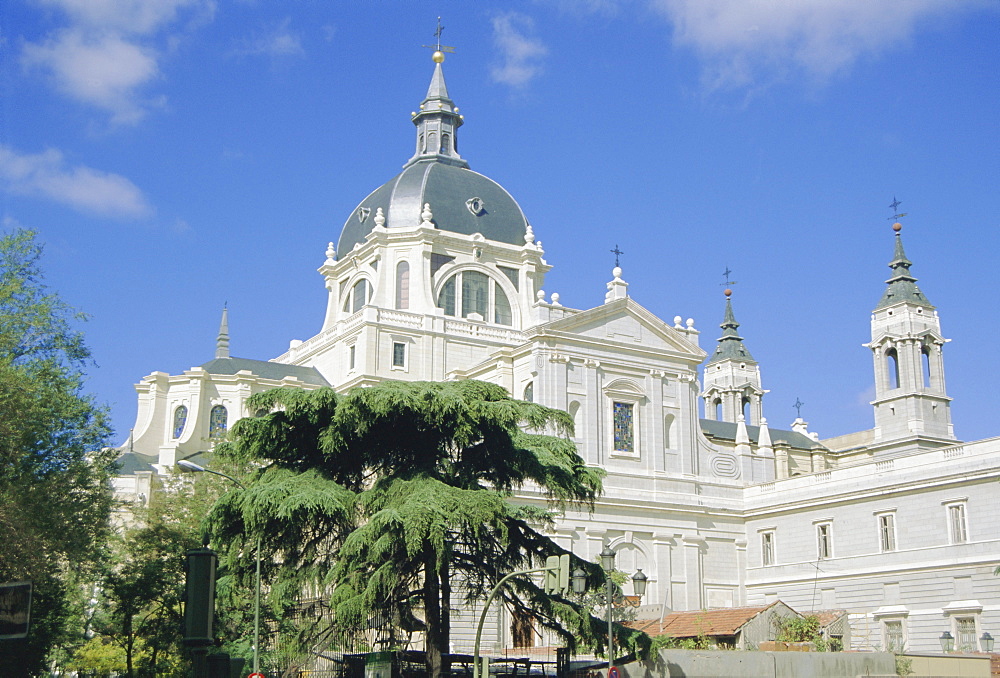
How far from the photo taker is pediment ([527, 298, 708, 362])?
52188 millimetres

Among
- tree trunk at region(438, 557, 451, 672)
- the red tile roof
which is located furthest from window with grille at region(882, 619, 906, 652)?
tree trunk at region(438, 557, 451, 672)

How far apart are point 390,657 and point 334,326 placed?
40.7 m

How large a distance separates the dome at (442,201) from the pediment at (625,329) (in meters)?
16.3

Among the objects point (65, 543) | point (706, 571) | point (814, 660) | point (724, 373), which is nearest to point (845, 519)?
point (706, 571)

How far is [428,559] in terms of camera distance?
25781mm

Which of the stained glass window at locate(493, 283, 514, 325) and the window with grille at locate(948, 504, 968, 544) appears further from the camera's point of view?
the stained glass window at locate(493, 283, 514, 325)

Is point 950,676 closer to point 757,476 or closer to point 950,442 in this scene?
point 757,476

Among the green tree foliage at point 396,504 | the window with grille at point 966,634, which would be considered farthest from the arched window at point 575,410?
the green tree foliage at point 396,504

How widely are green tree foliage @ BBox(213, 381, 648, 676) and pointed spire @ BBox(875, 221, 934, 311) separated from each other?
5443 cm

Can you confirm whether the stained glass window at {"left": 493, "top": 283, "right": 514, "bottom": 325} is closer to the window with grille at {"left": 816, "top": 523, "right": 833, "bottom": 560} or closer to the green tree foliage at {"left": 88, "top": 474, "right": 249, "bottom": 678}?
the window with grille at {"left": 816, "top": 523, "right": 833, "bottom": 560}

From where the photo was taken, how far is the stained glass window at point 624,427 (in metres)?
52.8

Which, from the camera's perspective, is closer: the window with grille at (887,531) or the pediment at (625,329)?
the window with grille at (887,531)

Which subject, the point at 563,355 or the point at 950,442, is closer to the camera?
the point at 563,355

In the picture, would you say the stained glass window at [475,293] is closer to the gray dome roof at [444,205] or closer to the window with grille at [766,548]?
the gray dome roof at [444,205]
